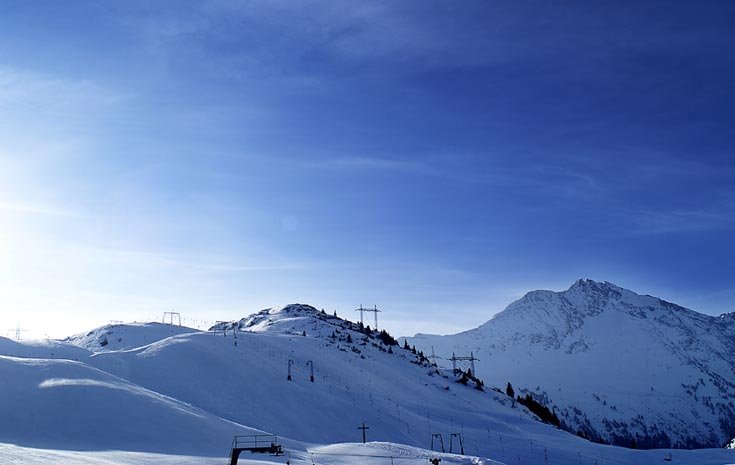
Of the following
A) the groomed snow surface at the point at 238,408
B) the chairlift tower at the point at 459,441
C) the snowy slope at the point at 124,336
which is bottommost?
the chairlift tower at the point at 459,441

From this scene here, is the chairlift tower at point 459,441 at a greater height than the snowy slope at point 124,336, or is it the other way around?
the snowy slope at point 124,336

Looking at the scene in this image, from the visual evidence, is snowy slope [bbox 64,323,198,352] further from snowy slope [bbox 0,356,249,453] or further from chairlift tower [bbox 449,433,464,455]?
chairlift tower [bbox 449,433,464,455]

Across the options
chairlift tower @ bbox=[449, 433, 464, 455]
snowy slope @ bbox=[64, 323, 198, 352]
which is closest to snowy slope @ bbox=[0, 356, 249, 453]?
chairlift tower @ bbox=[449, 433, 464, 455]

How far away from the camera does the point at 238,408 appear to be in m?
61.8

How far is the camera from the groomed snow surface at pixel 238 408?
40750 mm

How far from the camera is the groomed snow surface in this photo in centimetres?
4075

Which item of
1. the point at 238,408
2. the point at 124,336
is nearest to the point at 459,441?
the point at 238,408

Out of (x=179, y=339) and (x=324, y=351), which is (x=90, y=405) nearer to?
(x=179, y=339)

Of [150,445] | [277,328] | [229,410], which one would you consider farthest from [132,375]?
[277,328]

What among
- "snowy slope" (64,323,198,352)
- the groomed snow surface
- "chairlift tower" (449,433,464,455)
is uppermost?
"snowy slope" (64,323,198,352)

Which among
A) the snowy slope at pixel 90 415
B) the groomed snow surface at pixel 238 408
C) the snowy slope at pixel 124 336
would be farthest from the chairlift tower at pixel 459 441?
the snowy slope at pixel 124 336

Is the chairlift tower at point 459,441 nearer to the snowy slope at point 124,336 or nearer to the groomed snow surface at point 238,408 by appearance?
the groomed snow surface at point 238,408

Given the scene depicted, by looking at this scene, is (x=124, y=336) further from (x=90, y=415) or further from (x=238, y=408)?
(x=90, y=415)

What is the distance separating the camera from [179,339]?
80.3 metres
